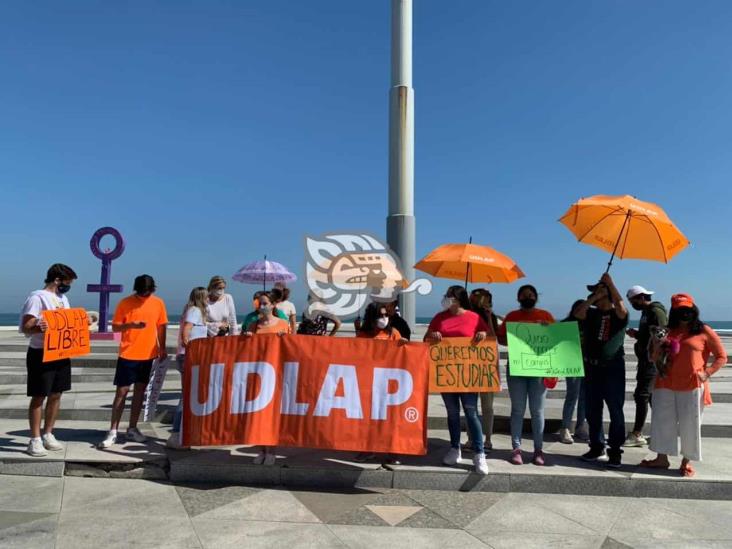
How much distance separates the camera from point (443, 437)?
20.4 feet

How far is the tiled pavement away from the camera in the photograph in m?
3.70

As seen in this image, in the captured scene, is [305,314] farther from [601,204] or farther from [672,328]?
[672,328]

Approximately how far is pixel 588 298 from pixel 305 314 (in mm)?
3283

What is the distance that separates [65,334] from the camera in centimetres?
524

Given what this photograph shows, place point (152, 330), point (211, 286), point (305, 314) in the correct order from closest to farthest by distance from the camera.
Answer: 1. point (152, 330)
2. point (211, 286)
3. point (305, 314)

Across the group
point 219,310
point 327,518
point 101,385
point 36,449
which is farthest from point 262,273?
point 327,518

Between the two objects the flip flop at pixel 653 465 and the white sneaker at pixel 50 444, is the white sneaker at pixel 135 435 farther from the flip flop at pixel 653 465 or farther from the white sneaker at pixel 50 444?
the flip flop at pixel 653 465

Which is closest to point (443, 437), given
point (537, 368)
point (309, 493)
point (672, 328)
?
point (537, 368)

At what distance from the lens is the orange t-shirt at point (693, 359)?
185 inches

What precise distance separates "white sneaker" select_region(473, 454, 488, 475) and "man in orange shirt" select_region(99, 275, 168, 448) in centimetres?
348

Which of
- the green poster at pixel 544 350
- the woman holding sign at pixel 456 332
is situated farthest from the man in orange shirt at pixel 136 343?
the green poster at pixel 544 350

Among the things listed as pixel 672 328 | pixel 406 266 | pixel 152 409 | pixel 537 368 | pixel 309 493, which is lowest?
pixel 309 493

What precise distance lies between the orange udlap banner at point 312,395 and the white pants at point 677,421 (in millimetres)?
2169

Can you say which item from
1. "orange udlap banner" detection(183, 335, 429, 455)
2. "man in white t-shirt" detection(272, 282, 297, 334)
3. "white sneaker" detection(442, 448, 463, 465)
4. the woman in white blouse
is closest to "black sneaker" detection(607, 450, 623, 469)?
"white sneaker" detection(442, 448, 463, 465)
